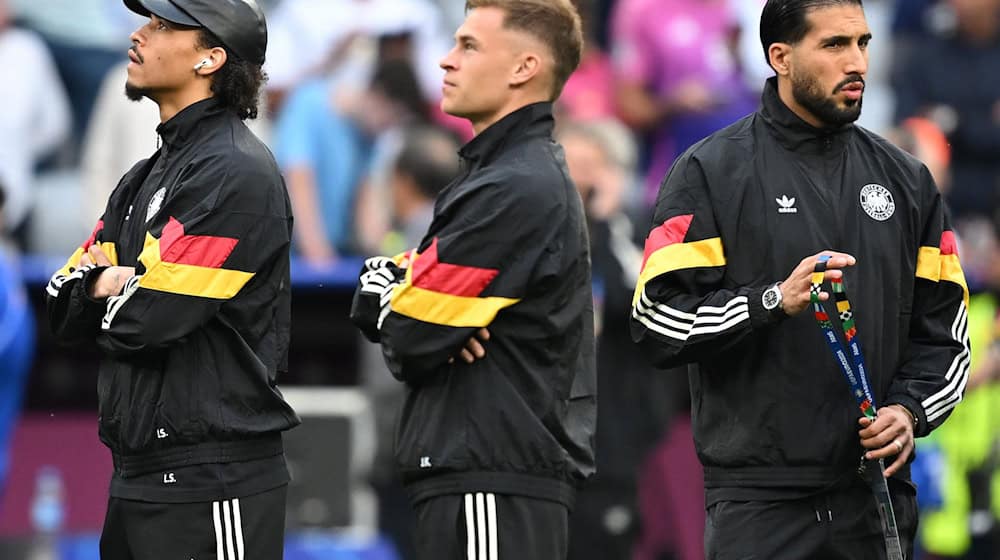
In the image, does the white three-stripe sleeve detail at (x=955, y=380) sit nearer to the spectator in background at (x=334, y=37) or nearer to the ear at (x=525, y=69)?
the ear at (x=525, y=69)

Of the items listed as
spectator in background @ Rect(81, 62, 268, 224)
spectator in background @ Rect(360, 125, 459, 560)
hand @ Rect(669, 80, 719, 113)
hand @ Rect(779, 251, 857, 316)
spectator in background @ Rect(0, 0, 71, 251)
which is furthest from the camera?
hand @ Rect(669, 80, 719, 113)

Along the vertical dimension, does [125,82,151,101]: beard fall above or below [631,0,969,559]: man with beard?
above

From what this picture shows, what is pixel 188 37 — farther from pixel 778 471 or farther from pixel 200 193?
pixel 778 471

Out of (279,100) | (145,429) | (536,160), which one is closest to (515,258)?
(536,160)

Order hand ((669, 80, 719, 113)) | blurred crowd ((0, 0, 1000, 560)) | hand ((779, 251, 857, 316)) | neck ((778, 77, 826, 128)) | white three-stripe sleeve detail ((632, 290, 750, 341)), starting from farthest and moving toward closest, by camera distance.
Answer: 1. hand ((669, 80, 719, 113))
2. blurred crowd ((0, 0, 1000, 560))
3. neck ((778, 77, 826, 128))
4. white three-stripe sleeve detail ((632, 290, 750, 341))
5. hand ((779, 251, 857, 316))

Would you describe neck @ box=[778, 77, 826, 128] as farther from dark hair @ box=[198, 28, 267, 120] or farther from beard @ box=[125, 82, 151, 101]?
beard @ box=[125, 82, 151, 101]

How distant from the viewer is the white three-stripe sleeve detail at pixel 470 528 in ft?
19.5

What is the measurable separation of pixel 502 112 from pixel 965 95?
6.89 meters

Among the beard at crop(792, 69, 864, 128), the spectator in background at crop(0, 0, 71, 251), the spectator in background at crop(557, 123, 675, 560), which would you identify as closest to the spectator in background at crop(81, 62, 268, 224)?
the spectator in background at crop(0, 0, 71, 251)

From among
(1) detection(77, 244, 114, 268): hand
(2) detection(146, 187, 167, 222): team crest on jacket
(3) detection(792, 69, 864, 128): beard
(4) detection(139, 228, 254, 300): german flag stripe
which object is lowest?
(4) detection(139, 228, 254, 300): german flag stripe

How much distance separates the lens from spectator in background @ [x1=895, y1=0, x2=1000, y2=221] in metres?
12.4

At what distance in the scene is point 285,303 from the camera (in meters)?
6.21

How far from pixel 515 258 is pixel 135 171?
1.25 metres

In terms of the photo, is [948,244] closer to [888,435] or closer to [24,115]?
[888,435]
